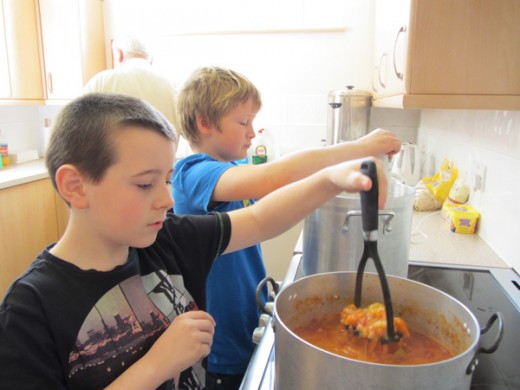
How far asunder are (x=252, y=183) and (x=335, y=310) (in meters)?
0.31

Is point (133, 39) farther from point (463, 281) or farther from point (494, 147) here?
point (463, 281)

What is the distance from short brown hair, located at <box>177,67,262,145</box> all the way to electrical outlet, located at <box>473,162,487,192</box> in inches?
25.7

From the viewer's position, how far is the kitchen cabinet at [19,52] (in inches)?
90.3

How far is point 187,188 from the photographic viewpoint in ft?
3.10

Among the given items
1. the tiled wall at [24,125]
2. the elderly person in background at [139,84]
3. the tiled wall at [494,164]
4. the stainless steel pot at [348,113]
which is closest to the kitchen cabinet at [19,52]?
the tiled wall at [24,125]

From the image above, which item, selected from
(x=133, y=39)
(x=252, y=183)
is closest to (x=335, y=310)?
(x=252, y=183)

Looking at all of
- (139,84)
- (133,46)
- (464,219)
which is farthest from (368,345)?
(133,46)

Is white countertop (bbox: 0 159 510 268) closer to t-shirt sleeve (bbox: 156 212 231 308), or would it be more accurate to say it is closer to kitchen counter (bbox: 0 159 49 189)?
t-shirt sleeve (bbox: 156 212 231 308)

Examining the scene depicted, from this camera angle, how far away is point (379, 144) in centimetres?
81

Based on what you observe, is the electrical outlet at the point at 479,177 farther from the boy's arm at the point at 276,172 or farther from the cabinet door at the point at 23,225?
the cabinet door at the point at 23,225

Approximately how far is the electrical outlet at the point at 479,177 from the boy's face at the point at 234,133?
0.66 m

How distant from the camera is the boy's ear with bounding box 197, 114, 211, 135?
101cm

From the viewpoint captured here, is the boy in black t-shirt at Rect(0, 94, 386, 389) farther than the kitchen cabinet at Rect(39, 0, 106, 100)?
No

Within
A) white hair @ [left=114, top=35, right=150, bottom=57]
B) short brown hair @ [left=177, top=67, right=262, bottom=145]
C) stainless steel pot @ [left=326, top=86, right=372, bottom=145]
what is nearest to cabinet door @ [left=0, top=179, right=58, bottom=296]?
white hair @ [left=114, top=35, right=150, bottom=57]
